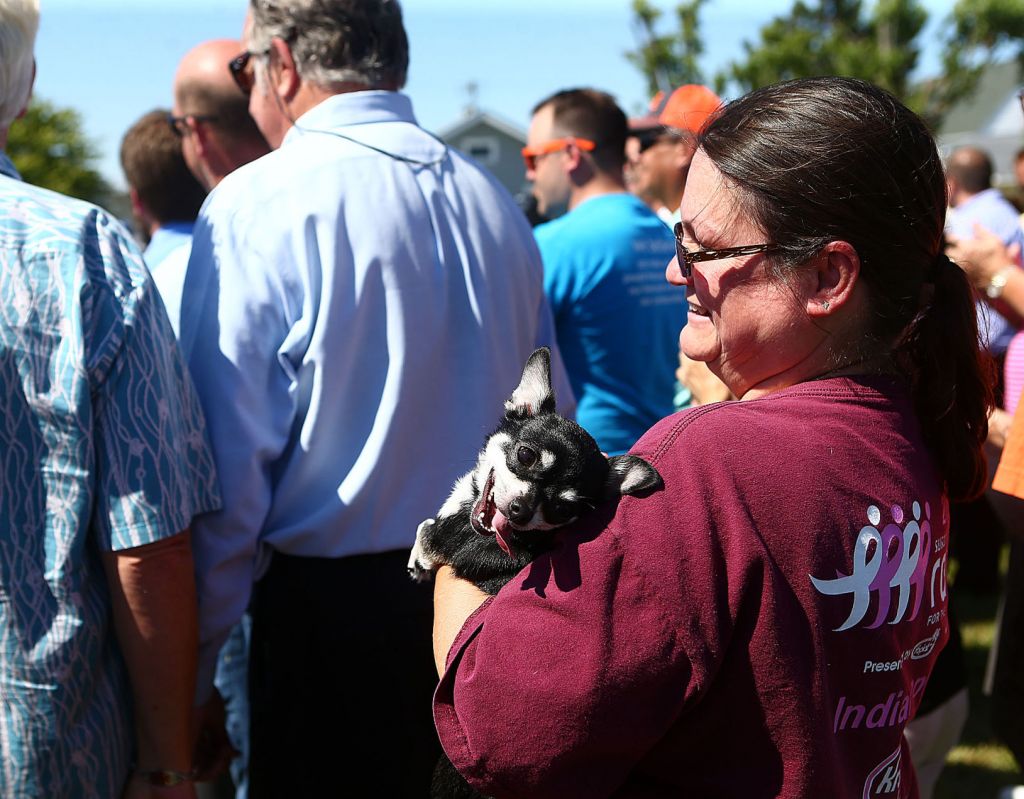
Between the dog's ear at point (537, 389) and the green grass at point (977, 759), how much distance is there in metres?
3.95

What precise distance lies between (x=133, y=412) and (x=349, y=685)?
3.10ft

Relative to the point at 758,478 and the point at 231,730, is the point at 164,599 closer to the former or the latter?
the point at 758,478

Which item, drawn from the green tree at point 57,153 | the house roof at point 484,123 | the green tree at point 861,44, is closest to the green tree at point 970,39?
the green tree at point 861,44

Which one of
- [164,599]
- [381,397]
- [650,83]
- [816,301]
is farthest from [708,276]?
[650,83]

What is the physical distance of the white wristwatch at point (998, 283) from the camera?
3377mm

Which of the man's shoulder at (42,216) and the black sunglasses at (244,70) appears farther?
the black sunglasses at (244,70)

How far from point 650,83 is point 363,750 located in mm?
43956

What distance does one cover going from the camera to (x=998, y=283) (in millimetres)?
3398

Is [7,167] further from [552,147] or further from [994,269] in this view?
[552,147]

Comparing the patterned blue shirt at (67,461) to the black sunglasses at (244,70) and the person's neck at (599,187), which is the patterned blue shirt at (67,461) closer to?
the black sunglasses at (244,70)

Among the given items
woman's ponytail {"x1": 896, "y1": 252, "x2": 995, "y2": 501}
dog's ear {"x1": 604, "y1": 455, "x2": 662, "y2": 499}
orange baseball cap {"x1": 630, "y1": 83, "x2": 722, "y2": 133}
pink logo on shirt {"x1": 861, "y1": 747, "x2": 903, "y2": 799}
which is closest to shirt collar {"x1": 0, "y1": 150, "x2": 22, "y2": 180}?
dog's ear {"x1": 604, "y1": 455, "x2": 662, "y2": 499}

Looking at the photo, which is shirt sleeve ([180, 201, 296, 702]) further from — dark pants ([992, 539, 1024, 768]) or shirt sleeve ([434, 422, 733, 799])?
dark pants ([992, 539, 1024, 768])

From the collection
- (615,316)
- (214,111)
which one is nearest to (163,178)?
(214,111)

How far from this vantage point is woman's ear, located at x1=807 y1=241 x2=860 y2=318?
1479 mm
